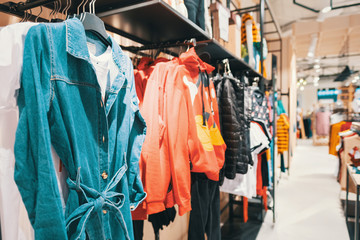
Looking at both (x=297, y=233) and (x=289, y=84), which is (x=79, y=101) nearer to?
(x=297, y=233)

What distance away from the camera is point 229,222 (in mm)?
3447

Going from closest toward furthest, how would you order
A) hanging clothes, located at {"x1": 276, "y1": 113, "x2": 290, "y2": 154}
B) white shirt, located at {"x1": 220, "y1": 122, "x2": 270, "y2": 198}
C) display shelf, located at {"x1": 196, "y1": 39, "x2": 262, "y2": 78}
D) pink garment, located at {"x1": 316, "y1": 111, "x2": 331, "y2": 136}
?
1. display shelf, located at {"x1": 196, "y1": 39, "x2": 262, "y2": 78}
2. white shirt, located at {"x1": 220, "y1": 122, "x2": 270, "y2": 198}
3. hanging clothes, located at {"x1": 276, "y1": 113, "x2": 290, "y2": 154}
4. pink garment, located at {"x1": 316, "y1": 111, "x2": 331, "y2": 136}

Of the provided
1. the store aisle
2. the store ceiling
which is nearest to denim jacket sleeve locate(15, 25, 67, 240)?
the store aisle

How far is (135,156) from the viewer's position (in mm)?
1111

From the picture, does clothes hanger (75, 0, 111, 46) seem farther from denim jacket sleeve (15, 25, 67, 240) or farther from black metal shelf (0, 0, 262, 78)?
denim jacket sleeve (15, 25, 67, 240)

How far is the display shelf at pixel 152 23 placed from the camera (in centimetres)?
117

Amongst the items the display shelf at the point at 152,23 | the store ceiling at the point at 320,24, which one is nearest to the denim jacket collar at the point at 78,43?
the display shelf at the point at 152,23

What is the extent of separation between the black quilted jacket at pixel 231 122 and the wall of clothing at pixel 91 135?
13.5 inches

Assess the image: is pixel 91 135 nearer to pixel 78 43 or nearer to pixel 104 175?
pixel 104 175

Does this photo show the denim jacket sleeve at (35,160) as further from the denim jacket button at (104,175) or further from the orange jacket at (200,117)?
the orange jacket at (200,117)

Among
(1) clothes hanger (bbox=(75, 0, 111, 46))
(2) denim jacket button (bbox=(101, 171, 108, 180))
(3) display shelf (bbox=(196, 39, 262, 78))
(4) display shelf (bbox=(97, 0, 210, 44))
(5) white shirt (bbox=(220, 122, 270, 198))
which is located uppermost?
(4) display shelf (bbox=(97, 0, 210, 44))

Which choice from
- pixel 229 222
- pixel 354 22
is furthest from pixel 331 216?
pixel 354 22

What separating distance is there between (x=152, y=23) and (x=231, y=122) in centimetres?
96

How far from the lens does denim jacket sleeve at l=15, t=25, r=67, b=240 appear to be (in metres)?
0.73
